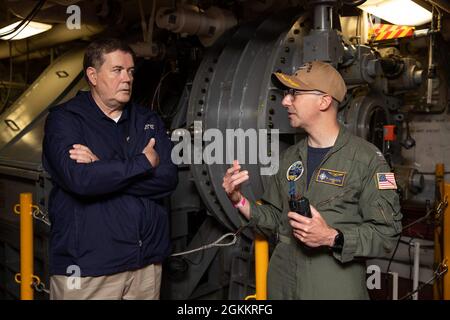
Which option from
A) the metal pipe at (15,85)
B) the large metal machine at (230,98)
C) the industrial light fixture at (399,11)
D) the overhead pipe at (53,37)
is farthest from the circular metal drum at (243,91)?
the metal pipe at (15,85)

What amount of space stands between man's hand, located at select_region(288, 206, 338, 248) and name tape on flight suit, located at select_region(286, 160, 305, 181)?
300mm

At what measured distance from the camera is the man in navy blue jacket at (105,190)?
1.96 meters

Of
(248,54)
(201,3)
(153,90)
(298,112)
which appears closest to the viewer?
(298,112)

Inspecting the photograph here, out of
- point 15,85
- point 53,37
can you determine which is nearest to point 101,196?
point 53,37

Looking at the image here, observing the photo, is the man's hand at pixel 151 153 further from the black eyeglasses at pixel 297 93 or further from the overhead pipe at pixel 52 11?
the overhead pipe at pixel 52 11

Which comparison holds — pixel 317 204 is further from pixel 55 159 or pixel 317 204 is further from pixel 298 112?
pixel 55 159

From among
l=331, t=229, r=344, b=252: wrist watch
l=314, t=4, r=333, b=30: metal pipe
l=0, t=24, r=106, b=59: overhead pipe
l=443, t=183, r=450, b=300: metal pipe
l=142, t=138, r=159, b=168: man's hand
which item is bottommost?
l=443, t=183, r=450, b=300: metal pipe

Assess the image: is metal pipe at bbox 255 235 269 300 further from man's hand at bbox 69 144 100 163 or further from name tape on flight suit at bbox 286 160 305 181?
man's hand at bbox 69 144 100 163

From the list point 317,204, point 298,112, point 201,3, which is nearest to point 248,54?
point 201,3

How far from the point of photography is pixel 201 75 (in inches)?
123

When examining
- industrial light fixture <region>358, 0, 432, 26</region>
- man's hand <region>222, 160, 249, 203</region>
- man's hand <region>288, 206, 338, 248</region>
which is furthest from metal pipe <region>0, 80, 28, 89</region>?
man's hand <region>288, 206, 338, 248</region>

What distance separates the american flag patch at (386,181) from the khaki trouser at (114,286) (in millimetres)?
1127

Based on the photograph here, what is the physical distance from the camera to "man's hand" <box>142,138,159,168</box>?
2.03m
